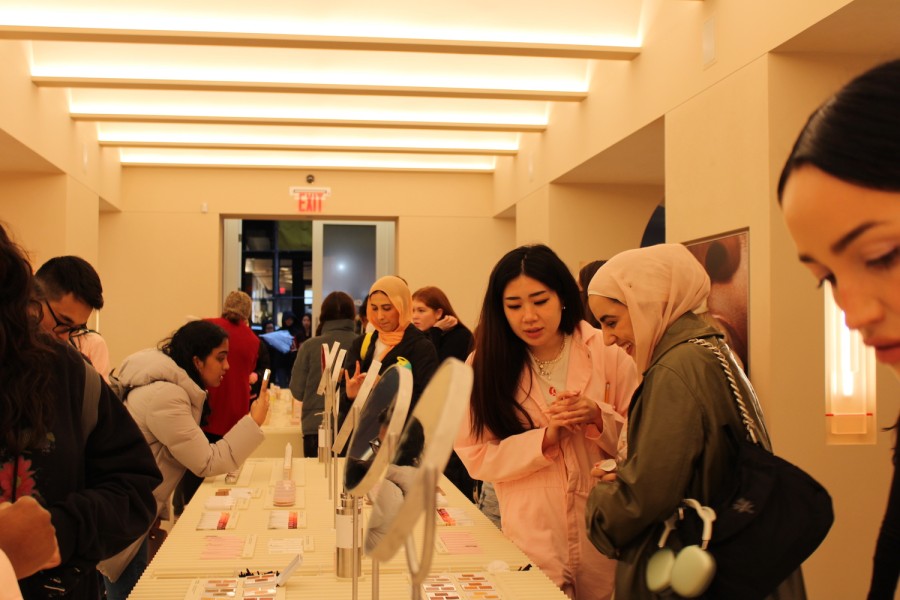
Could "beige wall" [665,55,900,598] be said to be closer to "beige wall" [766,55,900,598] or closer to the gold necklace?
"beige wall" [766,55,900,598]

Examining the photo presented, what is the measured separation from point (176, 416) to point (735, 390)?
85.8 inches

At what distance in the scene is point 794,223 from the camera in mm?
677

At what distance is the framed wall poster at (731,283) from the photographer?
159 inches

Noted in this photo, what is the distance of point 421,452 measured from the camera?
2.98 feet

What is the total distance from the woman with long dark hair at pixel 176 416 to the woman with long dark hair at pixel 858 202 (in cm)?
267

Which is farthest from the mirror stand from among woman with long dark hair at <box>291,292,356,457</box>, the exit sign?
the exit sign

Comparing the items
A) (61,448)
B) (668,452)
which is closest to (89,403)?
(61,448)

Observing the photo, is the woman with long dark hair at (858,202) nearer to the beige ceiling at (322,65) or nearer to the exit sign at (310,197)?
the beige ceiling at (322,65)

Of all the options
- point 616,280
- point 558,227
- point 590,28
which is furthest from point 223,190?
point 616,280

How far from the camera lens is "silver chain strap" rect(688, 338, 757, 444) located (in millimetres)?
1592

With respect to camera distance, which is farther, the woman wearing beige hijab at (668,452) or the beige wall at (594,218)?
the beige wall at (594,218)

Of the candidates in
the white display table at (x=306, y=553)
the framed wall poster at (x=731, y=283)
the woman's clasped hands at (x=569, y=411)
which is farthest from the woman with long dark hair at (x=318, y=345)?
the woman's clasped hands at (x=569, y=411)

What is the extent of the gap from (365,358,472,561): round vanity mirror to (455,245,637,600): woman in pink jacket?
121 centimetres

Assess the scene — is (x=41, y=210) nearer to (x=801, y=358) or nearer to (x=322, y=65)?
(x=322, y=65)
